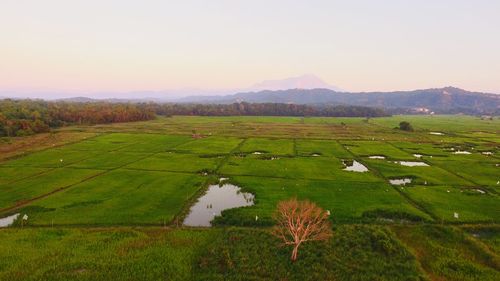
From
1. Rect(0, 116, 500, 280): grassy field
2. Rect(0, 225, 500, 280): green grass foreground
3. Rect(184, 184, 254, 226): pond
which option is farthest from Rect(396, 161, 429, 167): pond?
Rect(184, 184, 254, 226): pond

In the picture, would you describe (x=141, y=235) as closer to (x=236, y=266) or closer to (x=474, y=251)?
(x=236, y=266)

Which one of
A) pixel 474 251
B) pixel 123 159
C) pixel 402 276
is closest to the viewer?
pixel 402 276

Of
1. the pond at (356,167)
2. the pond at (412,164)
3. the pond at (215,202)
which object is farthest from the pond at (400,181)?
the pond at (215,202)

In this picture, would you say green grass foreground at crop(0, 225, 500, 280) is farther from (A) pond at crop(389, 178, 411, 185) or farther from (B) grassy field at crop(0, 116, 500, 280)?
(A) pond at crop(389, 178, 411, 185)

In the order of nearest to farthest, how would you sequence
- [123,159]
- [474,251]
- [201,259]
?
[201,259] → [474,251] → [123,159]

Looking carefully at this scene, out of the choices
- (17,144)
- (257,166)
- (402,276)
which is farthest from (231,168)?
(17,144)

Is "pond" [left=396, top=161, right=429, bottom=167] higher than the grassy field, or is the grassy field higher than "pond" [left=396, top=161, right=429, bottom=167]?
the grassy field

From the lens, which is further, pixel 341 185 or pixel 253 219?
pixel 341 185
